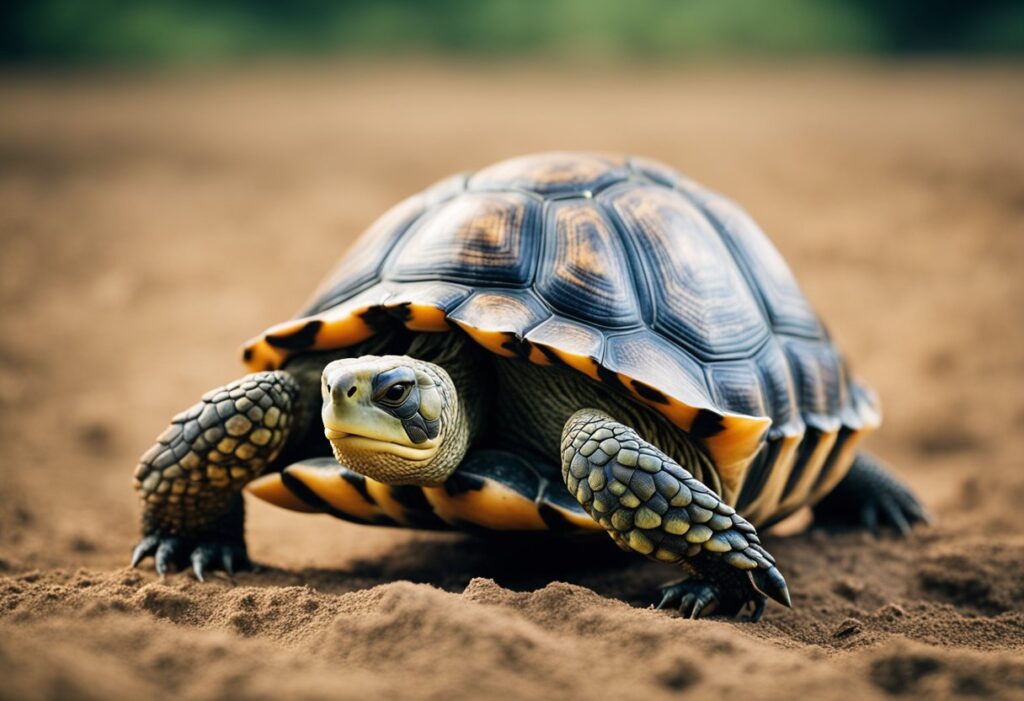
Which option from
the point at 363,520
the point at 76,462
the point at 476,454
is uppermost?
the point at 476,454

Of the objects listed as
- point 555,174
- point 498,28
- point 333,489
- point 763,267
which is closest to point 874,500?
point 763,267

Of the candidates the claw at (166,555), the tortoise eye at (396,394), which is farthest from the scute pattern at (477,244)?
the claw at (166,555)

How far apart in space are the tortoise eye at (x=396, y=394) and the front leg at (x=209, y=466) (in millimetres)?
604

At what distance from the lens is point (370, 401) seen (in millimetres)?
2711

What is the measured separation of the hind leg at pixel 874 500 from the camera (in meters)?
4.25

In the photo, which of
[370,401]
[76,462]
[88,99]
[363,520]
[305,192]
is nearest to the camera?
[370,401]

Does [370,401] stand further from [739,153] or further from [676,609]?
[739,153]

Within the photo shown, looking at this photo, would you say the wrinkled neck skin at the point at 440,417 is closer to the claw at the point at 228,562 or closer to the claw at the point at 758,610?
the claw at the point at 228,562

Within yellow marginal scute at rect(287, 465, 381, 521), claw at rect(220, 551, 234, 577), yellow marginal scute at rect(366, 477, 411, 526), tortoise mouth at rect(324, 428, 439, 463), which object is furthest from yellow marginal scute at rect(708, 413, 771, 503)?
claw at rect(220, 551, 234, 577)

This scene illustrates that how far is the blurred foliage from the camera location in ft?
54.6

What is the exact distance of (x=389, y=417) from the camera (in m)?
2.73

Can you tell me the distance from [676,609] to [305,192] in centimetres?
736

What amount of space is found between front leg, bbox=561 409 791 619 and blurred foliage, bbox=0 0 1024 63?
54.0 feet

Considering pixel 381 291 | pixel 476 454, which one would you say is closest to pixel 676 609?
pixel 476 454
